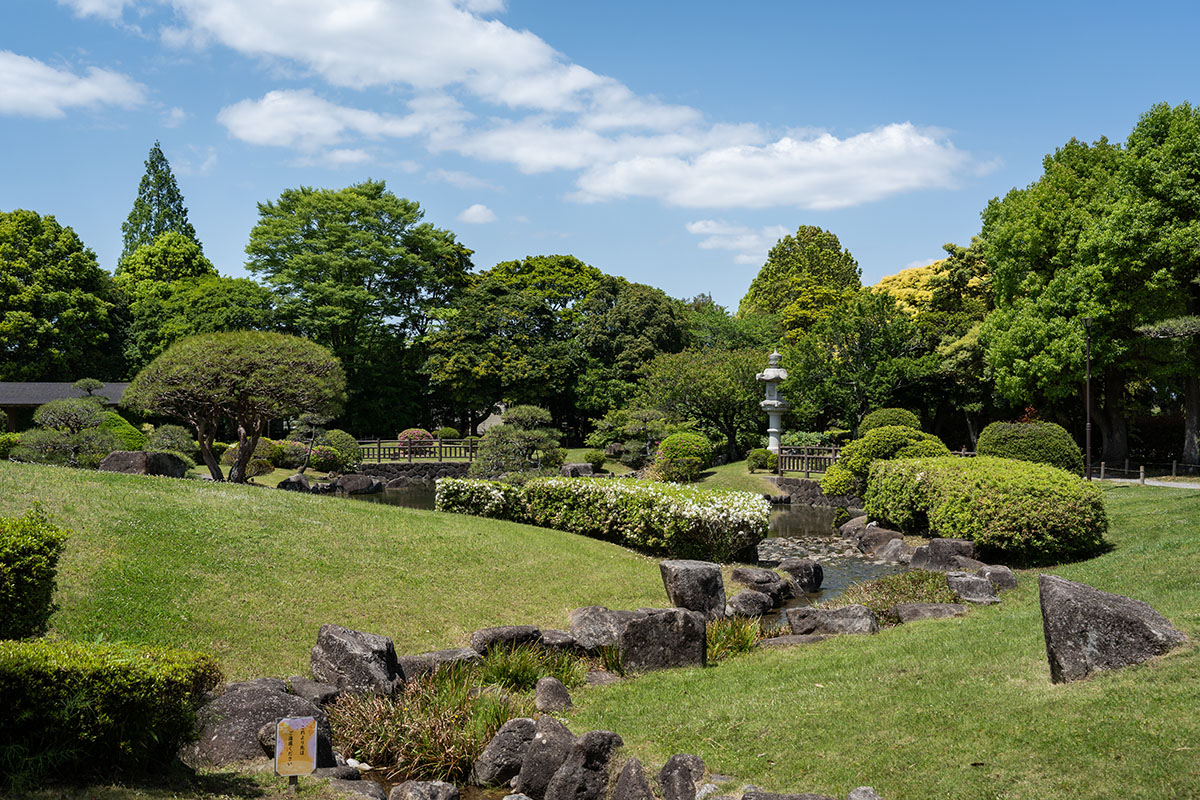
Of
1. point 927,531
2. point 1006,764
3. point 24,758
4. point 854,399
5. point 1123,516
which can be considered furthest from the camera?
point 854,399

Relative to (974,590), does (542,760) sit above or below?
below

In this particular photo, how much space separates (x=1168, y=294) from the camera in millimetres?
28656

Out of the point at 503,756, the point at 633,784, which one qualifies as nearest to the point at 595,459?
the point at 503,756

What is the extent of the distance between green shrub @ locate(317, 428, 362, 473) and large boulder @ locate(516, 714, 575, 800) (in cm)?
3416

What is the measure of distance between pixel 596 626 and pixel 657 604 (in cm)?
235

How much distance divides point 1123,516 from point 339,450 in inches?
1285

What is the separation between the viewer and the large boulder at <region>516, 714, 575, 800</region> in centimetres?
700

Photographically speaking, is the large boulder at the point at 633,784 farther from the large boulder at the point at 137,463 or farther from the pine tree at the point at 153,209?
the pine tree at the point at 153,209

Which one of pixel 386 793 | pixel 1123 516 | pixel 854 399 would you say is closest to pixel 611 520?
pixel 386 793

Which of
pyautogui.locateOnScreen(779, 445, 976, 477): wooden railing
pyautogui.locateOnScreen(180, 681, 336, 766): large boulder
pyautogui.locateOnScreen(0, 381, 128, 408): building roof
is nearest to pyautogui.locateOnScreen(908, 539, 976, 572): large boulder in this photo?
pyautogui.locateOnScreen(180, 681, 336, 766): large boulder

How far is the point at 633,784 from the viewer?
20.7 ft

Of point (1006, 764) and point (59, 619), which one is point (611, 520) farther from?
point (1006, 764)

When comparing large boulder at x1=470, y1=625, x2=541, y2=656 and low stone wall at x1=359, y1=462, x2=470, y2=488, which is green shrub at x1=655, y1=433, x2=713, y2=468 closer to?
low stone wall at x1=359, y1=462, x2=470, y2=488

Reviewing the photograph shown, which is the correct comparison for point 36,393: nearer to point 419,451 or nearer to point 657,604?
point 419,451
